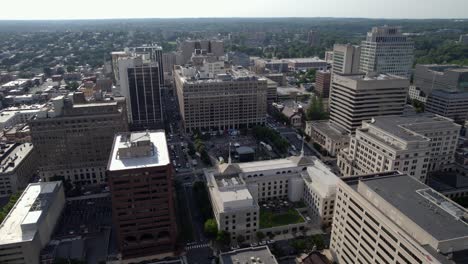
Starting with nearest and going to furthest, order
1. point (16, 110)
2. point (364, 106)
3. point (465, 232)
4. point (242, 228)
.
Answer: point (465, 232), point (242, 228), point (364, 106), point (16, 110)

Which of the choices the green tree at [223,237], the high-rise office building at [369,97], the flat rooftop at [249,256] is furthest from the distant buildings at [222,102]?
the flat rooftop at [249,256]

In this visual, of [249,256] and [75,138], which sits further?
[75,138]

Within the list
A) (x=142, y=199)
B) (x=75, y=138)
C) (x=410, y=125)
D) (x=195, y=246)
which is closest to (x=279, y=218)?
(x=195, y=246)

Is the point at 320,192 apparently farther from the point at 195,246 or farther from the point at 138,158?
the point at 138,158

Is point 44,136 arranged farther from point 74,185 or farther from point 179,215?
point 179,215

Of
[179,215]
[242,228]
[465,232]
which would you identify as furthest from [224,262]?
[465,232]

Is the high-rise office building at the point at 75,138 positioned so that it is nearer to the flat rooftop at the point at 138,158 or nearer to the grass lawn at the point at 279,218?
the flat rooftop at the point at 138,158
